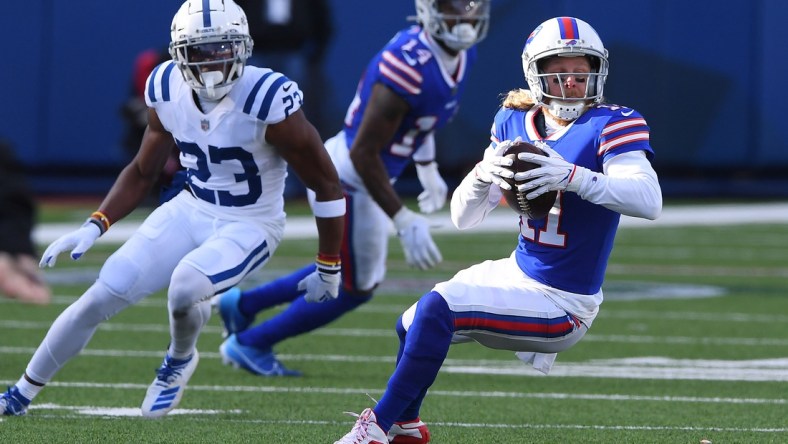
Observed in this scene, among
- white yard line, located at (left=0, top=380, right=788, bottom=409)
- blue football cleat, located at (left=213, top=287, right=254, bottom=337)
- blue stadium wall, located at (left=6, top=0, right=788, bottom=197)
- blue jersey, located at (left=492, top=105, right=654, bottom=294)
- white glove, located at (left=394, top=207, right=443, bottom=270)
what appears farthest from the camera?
blue stadium wall, located at (left=6, top=0, right=788, bottom=197)

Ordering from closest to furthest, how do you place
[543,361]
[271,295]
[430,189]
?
1. [543,361]
2. [271,295]
3. [430,189]

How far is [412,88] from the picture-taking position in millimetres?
6137

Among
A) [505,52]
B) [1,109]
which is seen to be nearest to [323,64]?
[505,52]

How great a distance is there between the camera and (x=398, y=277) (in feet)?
32.9

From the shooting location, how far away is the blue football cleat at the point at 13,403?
15.9 ft

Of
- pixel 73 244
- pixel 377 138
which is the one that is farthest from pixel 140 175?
pixel 377 138

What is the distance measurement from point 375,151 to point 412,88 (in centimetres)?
32

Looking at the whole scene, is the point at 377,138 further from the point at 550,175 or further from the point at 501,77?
the point at 501,77

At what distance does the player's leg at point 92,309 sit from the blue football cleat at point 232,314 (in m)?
1.52

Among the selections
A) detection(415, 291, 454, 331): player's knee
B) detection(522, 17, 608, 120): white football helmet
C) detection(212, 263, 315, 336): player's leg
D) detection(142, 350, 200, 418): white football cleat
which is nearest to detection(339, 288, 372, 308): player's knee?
detection(212, 263, 315, 336): player's leg

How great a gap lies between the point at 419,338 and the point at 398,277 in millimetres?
6041

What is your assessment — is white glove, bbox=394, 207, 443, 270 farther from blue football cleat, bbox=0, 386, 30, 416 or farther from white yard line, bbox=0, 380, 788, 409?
blue football cleat, bbox=0, 386, 30, 416

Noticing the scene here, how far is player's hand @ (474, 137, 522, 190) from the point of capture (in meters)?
4.00

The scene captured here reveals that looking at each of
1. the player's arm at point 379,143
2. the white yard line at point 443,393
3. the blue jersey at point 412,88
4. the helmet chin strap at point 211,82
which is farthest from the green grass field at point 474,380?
the helmet chin strap at point 211,82
